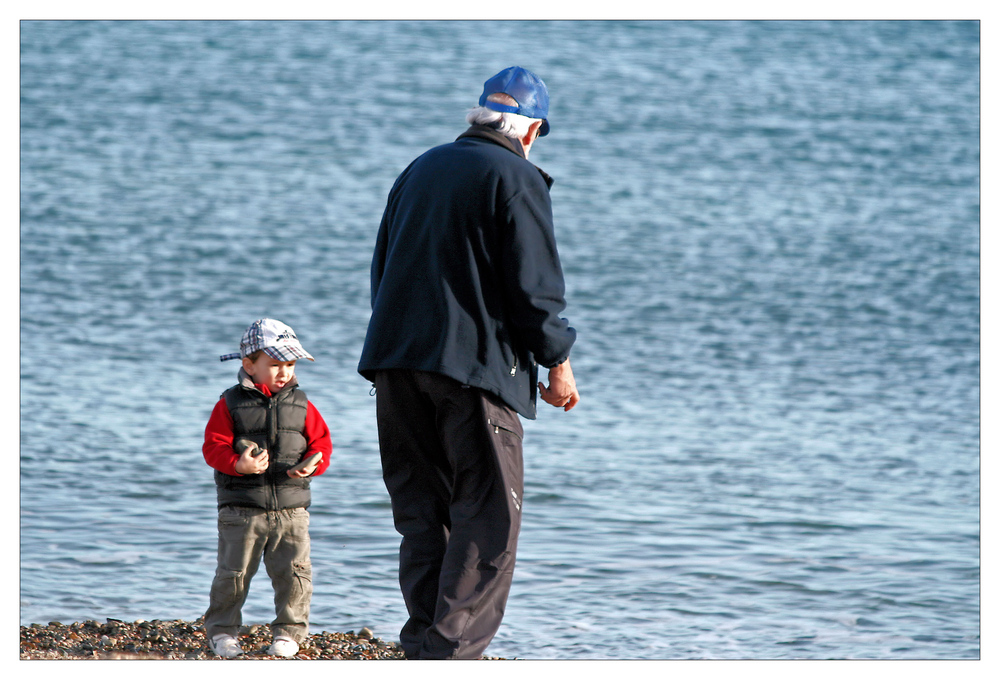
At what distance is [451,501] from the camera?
11.9 ft

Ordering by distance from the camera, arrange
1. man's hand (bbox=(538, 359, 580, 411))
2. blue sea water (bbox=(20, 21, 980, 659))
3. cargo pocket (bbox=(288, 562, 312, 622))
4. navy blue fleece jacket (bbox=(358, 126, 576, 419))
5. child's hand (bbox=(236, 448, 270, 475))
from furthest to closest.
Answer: blue sea water (bbox=(20, 21, 980, 659)) → cargo pocket (bbox=(288, 562, 312, 622)) → child's hand (bbox=(236, 448, 270, 475)) → man's hand (bbox=(538, 359, 580, 411)) → navy blue fleece jacket (bbox=(358, 126, 576, 419))

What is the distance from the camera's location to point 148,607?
5.13 m

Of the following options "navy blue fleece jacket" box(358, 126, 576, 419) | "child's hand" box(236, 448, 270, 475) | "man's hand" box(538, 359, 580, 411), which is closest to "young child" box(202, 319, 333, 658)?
"child's hand" box(236, 448, 270, 475)

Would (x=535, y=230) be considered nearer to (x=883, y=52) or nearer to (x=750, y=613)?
(x=750, y=613)

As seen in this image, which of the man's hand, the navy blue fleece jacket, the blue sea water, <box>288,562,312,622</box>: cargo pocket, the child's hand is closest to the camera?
the navy blue fleece jacket

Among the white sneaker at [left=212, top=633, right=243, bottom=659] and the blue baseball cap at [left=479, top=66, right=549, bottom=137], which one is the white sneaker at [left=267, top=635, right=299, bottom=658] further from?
→ the blue baseball cap at [left=479, top=66, right=549, bottom=137]

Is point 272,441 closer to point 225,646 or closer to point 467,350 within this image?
point 225,646

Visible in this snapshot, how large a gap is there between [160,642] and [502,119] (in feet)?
7.35

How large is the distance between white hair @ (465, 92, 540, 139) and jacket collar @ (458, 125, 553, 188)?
17mm

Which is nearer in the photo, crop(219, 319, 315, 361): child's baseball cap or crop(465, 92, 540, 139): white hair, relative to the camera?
crop(465, 92, 540, 139): white hair

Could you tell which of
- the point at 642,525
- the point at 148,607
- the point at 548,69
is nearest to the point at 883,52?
the point at 548,69

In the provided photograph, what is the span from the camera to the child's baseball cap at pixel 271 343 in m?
4.00

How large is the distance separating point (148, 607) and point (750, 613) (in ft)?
8.48

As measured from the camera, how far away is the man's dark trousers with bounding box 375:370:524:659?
11.5ft
